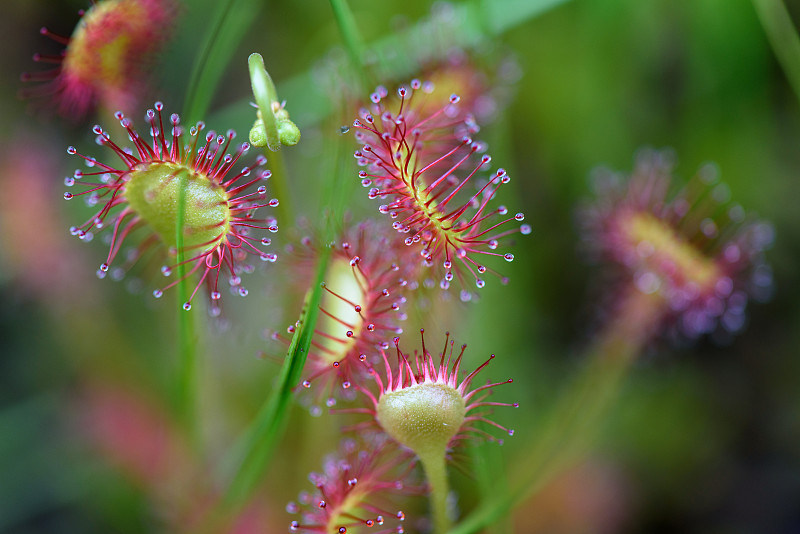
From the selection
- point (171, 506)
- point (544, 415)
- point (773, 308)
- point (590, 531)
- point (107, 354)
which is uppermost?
point (107, 354)

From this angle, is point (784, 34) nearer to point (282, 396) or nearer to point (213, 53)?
point (213, 53)

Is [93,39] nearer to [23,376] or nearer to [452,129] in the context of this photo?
[452,129]

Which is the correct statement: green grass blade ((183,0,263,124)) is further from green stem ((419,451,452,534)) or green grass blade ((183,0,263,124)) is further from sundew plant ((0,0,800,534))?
green stem ((419,451,452,534))

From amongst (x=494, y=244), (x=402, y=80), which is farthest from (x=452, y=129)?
(x=494, y=244)

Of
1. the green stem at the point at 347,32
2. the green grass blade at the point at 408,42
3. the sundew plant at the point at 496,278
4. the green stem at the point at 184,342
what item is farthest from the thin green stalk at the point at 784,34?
the green stem at the point at 184,342

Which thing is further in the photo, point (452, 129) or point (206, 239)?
point (452, 129)

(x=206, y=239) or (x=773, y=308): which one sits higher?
(x=773, y=308)

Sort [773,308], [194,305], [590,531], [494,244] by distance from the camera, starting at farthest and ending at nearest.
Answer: [773,308]
[590,531]
[194,305]
[494,244]
